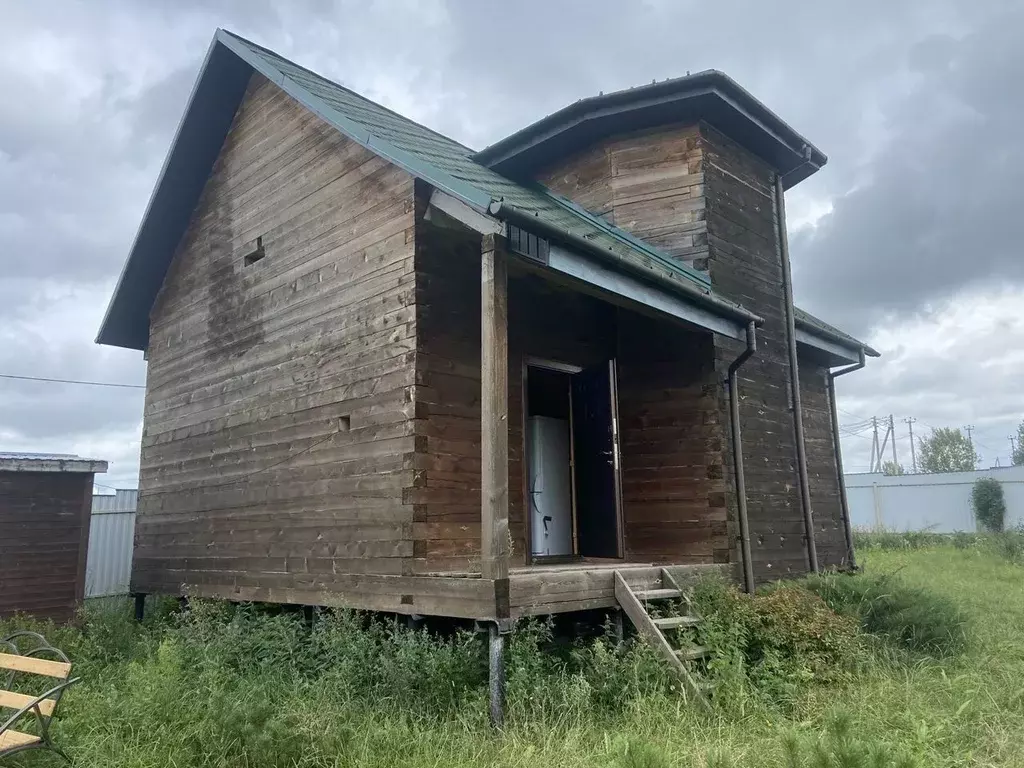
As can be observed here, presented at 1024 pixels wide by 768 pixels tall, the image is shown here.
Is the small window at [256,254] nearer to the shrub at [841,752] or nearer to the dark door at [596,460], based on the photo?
the dark door at [596,460]

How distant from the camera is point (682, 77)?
27.1 feet

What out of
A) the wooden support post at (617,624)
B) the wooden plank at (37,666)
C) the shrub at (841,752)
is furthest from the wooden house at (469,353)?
the wooden plank at (37,666)

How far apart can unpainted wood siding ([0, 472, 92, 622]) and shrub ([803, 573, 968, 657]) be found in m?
9.25

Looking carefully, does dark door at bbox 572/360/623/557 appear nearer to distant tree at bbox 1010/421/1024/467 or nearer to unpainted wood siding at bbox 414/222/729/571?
unpainted wood siding at bbox 414/222/729/571

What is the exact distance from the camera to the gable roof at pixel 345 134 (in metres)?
6.10

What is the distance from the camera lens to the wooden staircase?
5219 mm

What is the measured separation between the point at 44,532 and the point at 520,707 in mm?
8250

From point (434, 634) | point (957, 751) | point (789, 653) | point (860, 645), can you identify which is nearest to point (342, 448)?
point (434, 634)

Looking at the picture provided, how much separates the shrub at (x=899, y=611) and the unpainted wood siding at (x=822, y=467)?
9.03ft

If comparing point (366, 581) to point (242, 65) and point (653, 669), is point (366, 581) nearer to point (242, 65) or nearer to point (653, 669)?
point (653, 669)

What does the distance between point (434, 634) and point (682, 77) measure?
19.9 ft

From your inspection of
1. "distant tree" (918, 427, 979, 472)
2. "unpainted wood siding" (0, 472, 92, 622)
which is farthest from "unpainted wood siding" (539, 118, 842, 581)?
"distant tree" (918, 427, 979, 472)

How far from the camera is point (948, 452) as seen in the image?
62656mm

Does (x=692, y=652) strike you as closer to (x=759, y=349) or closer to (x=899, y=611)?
(x=899, y=611)
